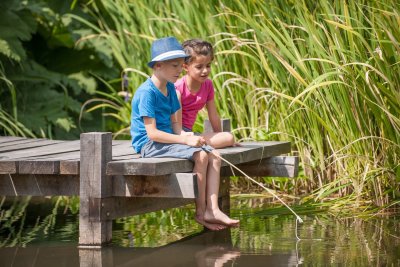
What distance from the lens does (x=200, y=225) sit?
599 cm

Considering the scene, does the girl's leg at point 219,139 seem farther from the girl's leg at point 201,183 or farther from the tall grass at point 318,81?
the girl's leg at point 201,183

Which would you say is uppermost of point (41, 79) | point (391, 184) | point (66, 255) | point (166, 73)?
point (41, 79)

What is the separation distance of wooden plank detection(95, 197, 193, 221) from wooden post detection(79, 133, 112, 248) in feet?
0.05

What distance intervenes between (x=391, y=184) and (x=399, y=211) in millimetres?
179

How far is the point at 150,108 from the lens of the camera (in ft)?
17.8

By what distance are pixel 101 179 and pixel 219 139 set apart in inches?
43.7

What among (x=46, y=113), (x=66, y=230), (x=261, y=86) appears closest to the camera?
(x=66, y=230)

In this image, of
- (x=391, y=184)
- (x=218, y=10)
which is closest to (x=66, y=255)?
(x=391, y=184)

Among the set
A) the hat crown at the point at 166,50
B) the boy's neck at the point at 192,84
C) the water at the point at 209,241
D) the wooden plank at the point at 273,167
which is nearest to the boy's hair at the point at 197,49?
the boy's neck at the point at 192,84

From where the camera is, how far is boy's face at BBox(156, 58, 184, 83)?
553 cm

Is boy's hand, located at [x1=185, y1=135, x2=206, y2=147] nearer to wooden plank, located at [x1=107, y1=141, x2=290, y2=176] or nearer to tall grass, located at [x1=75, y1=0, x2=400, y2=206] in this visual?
wooden plank, located at [x1=107, y1=141, x2=290, y2=176]

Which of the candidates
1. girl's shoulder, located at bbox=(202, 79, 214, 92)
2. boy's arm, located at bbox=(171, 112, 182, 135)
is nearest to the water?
boy's arm, located at bbox=(171, 112, 182, 135)

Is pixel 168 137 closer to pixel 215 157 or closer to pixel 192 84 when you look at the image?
pixel 215 157

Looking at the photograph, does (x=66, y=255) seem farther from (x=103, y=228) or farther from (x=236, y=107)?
(x=236, y=107)
